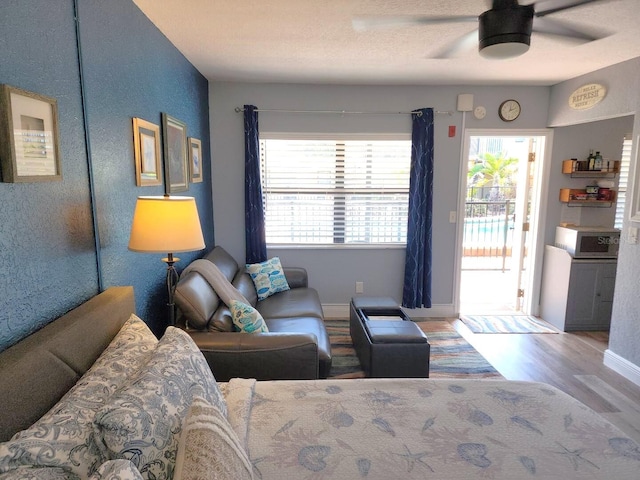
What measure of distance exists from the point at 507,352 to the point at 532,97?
2.64m

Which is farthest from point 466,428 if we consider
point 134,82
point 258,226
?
point 258,226

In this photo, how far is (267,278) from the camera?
3.65m

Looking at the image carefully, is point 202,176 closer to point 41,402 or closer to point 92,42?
point 92,42

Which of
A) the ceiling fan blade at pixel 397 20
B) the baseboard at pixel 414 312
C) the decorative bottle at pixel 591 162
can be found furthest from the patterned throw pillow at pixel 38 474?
the decorative bottle at pixel 591 162

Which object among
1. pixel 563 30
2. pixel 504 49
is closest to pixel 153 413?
pixel 504 49

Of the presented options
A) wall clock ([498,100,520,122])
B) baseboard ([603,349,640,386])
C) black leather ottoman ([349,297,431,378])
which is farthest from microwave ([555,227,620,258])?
black leather ottoman ([349,297,431,378])

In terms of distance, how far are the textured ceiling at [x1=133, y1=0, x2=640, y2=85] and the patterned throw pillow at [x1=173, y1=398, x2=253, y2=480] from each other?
206cm

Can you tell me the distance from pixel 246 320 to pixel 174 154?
4.39 feet

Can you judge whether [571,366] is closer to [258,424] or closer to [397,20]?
[258,424]

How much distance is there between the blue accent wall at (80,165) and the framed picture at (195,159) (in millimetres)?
684

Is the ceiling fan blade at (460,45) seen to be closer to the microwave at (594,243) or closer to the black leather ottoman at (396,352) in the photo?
the black leather ottoman at (396,352)

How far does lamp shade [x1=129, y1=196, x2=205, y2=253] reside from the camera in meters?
1.80

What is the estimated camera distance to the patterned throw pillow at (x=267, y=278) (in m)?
3.61

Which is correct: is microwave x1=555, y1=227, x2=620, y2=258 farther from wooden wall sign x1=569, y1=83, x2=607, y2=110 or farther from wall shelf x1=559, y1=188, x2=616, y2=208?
wooden wall sign x1=569, y1=83, x2=607, y2=110
